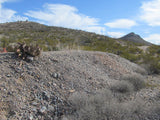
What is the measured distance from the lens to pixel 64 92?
4.93m

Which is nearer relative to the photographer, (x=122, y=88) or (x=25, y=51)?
(x=25, y=51)

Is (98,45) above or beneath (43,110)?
above

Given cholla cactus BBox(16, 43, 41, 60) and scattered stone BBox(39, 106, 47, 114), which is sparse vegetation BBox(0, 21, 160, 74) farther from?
scattered stone BBox(39, 106, 47, 114)

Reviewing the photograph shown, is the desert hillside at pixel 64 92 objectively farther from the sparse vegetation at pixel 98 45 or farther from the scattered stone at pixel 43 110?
the sparse vegetation at pixel 98 45

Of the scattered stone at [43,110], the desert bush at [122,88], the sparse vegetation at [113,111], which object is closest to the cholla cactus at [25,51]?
the scattered stone at [43,110]

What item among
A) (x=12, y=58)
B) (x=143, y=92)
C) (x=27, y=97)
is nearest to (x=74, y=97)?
(x=27, y=97)

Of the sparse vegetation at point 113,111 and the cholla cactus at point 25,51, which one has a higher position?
the cholla cactus at point 25,51

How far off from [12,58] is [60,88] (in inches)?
77.6

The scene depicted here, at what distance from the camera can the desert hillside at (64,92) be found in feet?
12.3

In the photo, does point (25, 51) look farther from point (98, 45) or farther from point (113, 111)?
point (98, 45)

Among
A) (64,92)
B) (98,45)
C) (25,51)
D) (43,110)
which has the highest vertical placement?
(98,45)

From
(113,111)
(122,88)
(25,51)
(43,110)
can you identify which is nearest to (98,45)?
(122,88)

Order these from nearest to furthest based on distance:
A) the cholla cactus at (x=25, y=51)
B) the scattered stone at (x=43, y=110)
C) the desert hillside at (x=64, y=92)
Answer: the desert hillside at (x=64, y=92) < the scattered stone at (x=43, y=110) < the cholla cactus at (x=25, y=51)

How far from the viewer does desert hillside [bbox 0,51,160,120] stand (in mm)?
3760
